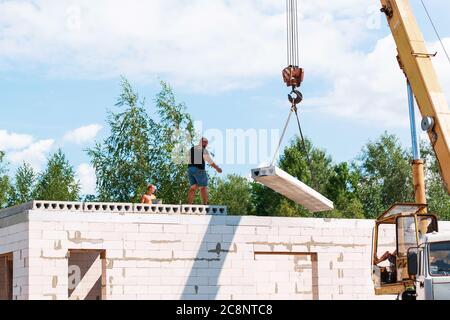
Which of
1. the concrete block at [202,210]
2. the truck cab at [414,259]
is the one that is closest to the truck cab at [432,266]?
the truck cab at [414,259]

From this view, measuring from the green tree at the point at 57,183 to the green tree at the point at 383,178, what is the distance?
24.8 m

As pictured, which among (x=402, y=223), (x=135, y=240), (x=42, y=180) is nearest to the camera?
(x=402, y=223)

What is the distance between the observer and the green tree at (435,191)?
66.5 meters

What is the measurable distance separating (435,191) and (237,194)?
17658 mm

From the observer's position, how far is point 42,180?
57.4 meters

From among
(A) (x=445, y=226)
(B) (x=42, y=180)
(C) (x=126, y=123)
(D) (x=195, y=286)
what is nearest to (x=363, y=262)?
(A) (x=445, y=226)

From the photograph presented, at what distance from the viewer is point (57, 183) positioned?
56.2 m

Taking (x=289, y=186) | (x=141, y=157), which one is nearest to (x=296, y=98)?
(x=289, y=186)

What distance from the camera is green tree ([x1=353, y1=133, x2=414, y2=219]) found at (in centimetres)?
6831

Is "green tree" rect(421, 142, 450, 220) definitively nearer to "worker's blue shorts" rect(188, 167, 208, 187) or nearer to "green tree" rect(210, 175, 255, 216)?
"green tree" rect(210, 175, 255, 216)

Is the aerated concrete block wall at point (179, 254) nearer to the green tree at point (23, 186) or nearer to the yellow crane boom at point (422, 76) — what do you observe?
the yellow crane boom at point (422, 76)

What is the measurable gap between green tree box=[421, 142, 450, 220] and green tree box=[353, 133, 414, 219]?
4.50ft
